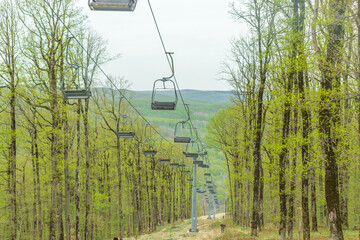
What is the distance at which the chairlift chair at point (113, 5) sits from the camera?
18.2ft

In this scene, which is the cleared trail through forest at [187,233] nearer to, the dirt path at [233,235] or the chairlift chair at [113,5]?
the dirt path at [233,235]

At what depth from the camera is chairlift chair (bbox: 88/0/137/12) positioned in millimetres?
5562

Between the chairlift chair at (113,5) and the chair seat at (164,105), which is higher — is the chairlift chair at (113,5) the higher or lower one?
the higher one

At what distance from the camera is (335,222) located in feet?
40.1

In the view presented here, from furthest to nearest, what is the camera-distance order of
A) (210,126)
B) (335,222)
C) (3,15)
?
(210,126)
(3,15)
(335,222)

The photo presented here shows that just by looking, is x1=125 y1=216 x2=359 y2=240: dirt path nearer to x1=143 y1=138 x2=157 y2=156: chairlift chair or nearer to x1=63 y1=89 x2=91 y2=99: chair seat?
x1=143 y1=138 x2=157 y2=156: chairlift chair

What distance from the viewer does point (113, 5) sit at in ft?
18.5

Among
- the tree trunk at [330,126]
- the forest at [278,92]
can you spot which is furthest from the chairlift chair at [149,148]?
the tree trunk at [330,126]

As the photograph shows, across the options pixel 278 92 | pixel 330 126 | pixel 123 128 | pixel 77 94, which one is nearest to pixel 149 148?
pixel 123 128

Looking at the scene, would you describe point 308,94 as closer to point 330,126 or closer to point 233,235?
point 330,126

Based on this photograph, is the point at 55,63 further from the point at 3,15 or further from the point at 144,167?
the point at 144,167

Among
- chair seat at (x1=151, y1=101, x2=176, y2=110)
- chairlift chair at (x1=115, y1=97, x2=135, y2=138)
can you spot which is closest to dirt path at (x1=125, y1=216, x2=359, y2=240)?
chairlift chair at (x1=115, y1=97, x2=135, y2=138)

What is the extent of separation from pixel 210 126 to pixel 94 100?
1391 cm

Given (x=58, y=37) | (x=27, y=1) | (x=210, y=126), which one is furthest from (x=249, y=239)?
(x=210, y=126)
